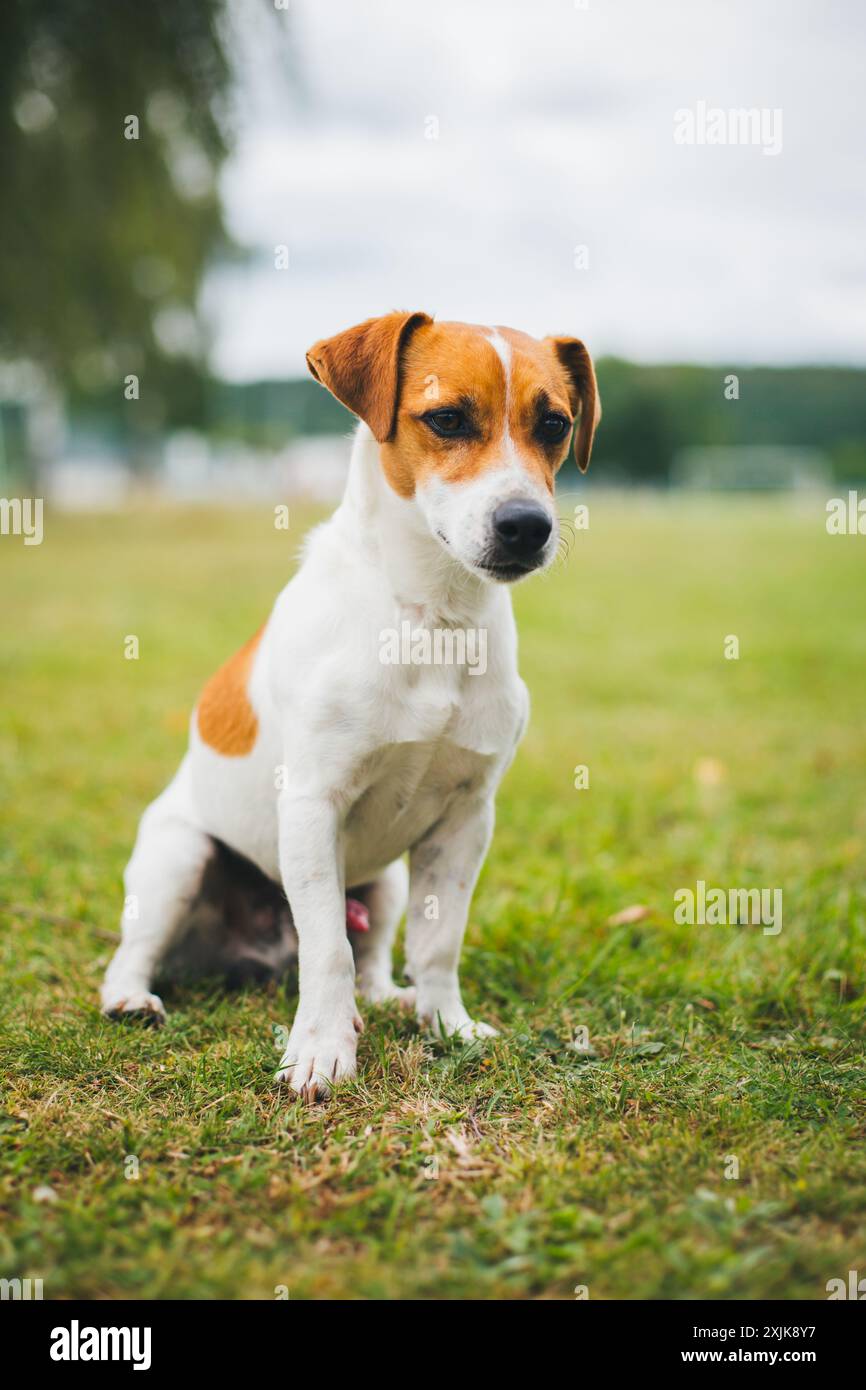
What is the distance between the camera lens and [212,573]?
44.7 ft

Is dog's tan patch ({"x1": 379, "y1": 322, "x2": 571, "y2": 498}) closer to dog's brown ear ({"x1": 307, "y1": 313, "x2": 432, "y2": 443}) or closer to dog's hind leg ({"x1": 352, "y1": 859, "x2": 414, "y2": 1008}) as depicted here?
dog's brown ear ({"x1": 307, "y1": 313, "x2": 432, "y2": 443})

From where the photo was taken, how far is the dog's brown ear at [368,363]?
2.76 m

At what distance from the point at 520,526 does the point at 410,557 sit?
33 cm

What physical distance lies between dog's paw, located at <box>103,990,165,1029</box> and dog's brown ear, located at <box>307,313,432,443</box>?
1.62 metres

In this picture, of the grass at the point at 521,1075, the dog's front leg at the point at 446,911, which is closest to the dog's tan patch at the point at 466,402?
the dog's front leg at the point at 446,911

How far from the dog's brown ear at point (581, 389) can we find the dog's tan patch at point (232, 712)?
44.8 inches

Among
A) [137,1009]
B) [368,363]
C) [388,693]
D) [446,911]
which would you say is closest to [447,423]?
[368,363]

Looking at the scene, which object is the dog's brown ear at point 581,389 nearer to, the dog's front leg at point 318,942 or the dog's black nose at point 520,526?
the dog's black nose at point 520,526

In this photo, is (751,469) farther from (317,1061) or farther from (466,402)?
(317,1061)

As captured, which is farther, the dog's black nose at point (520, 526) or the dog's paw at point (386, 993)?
the dog's paw at point (386, 993)

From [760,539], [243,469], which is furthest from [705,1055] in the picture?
[243,469]

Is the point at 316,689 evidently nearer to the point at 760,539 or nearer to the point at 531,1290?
the point at 531,1290

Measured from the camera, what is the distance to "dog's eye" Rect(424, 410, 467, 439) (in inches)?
106

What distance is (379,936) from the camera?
3318 mm
